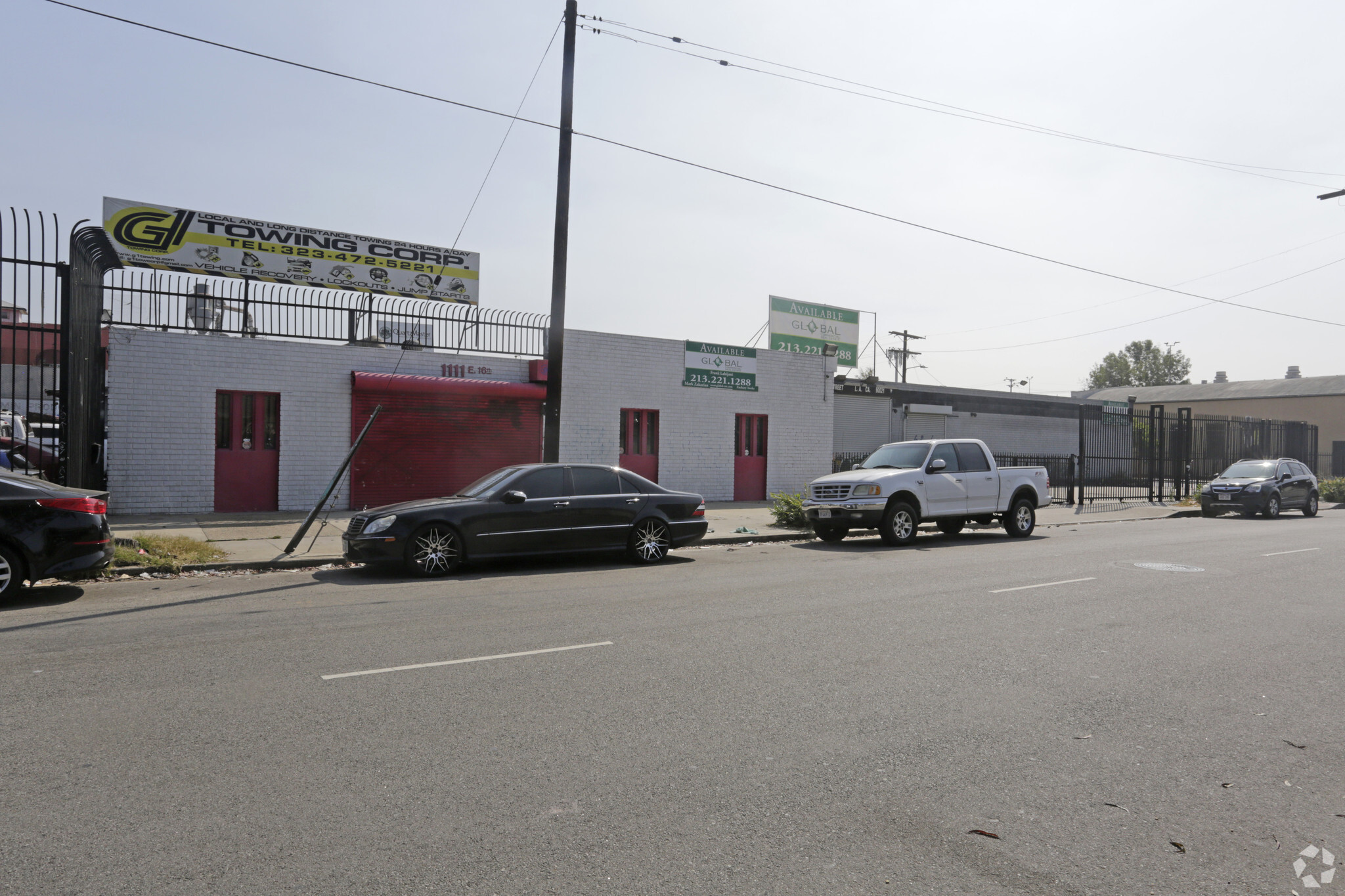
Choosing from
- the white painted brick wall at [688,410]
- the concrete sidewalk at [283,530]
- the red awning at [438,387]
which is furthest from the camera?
the white painted brick wall at [688,410]

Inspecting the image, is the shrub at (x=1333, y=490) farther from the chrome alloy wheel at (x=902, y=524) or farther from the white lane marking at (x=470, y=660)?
the white lane marking at (x=470, y=660)

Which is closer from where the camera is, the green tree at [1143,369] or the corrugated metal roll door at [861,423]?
the corrugated metal roll door at [861,423]

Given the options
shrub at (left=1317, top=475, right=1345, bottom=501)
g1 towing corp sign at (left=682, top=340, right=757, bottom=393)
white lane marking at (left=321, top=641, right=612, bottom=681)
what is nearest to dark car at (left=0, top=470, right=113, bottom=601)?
white lane marking at (left=321, top=641, right=612, bottom=681)

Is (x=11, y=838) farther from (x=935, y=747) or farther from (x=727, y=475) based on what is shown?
(x=727, y=475)

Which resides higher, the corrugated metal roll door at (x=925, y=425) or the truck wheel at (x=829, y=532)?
the corrugated metal roll door at (x=925, y=425)

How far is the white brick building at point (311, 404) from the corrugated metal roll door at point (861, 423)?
35.2 ft

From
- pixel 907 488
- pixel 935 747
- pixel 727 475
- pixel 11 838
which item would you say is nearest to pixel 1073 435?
pixel 727 475

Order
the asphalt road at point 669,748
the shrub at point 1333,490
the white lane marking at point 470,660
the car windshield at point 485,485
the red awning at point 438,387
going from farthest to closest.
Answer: the shrub at point 1333,490 < the red awning at point 438,387 < the car windshield at point 485,485 < the white lane marking at point 470,660 < the asphalt road at point 669,748

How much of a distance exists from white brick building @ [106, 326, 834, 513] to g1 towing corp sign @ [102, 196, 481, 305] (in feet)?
5.99

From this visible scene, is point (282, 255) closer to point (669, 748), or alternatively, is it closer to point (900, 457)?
point (900, 457)

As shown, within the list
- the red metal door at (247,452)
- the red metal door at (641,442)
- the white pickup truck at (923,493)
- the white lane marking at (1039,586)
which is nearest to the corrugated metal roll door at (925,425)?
Result: the red metal door at (641,442)

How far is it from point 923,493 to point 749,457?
8169 mm

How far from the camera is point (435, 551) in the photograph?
35.8 feet

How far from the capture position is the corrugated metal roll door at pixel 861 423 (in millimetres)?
32812
